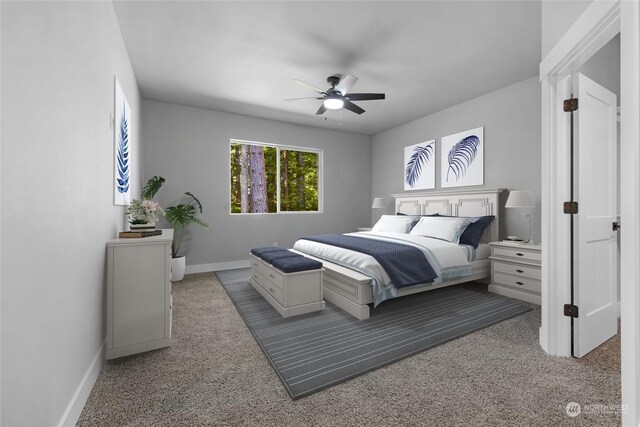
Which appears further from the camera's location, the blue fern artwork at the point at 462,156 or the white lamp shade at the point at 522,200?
the blue fern artwork at the point at 462,156

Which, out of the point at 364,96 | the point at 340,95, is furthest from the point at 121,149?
the point at 364,96

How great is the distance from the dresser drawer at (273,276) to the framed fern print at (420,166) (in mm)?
3334

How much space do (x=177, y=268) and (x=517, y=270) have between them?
14.8ft

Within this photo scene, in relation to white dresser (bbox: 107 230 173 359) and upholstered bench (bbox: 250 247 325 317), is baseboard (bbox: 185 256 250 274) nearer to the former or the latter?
upholstered bench (bbox: 250 247 325 317)

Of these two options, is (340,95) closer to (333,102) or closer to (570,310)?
(333,102)

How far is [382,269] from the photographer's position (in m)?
2.75

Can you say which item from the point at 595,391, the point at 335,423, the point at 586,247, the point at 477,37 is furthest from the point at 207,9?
the point at 595,391

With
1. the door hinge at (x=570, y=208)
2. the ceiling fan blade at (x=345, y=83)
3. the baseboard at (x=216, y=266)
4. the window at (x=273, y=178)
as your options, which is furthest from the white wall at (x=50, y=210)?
the window at (x=273, y=178)

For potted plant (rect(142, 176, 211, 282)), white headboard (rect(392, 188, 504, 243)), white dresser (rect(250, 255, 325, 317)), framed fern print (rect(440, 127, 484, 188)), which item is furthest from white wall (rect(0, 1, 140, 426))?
framed fern print (rect(440, 127, 484, 188))

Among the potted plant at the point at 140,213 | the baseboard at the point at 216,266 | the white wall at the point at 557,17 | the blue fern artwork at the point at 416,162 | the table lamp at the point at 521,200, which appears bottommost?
the baseboard at the point at 216,266

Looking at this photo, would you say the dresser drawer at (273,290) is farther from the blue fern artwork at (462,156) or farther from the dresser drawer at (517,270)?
the blue fern artwork at (462,156)

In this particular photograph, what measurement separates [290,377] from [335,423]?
0.45 meters

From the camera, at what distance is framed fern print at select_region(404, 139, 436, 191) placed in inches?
194

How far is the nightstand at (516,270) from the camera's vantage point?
307 centimetres
